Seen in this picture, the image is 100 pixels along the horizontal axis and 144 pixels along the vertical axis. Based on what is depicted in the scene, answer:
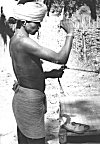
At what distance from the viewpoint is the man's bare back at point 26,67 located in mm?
2480

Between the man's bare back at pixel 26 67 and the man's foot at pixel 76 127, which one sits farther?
the man's foot at pixel 76 127

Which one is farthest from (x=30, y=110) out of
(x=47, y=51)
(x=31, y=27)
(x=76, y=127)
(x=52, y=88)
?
(x=52, y=88)

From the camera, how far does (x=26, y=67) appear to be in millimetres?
2514

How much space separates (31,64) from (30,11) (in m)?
0.39

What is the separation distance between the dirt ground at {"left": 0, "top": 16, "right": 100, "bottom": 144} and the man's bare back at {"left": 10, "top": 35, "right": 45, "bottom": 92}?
44.6 inches

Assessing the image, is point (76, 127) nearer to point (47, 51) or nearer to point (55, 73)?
point (55, 73)

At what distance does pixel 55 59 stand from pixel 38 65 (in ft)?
0.70

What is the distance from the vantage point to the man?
7.88 ft

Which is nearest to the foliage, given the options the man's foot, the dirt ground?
the dirt ground

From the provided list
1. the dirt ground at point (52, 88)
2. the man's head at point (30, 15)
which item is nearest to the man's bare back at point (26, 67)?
the man's head at point (30, 15)

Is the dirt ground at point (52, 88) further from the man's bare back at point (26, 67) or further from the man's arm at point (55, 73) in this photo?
the man's bare back at point (26, 67)

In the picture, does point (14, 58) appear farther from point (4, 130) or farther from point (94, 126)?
point (4, 130)

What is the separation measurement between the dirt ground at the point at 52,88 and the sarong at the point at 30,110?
1.00m

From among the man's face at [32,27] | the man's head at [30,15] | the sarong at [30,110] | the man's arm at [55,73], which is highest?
the man's head at [30,15]
